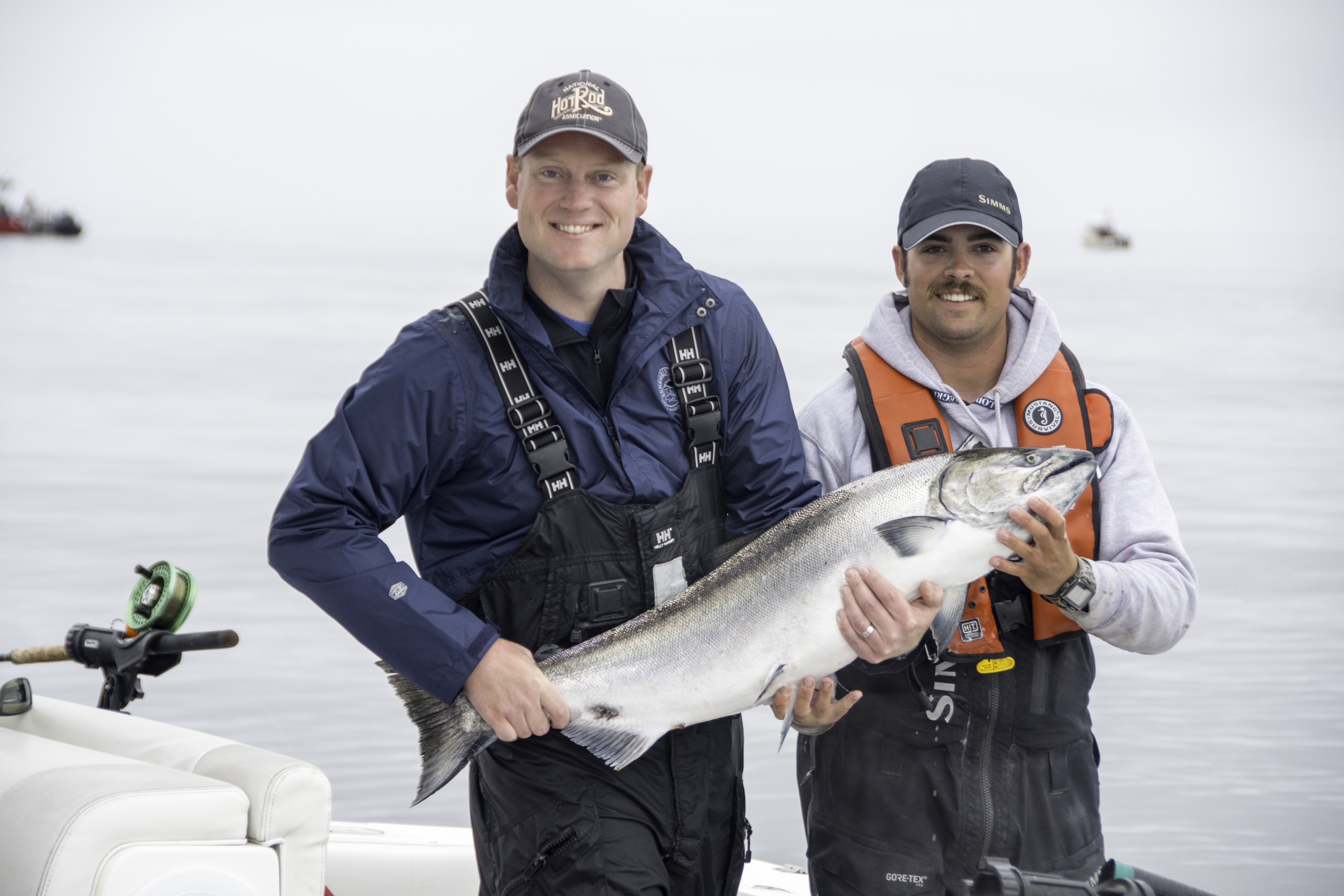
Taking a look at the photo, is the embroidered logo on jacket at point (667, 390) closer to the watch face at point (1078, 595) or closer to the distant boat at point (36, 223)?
the watch face at point (1078, 595)

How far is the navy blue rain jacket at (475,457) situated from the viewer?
2695mm

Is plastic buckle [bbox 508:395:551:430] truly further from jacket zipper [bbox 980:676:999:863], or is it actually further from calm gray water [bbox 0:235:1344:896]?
calm gray water [bbox 0:235:1344:896]

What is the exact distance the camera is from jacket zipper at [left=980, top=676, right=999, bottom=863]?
10.2ft

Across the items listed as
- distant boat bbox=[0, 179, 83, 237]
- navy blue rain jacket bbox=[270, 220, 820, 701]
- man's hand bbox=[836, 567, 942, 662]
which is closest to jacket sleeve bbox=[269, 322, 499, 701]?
navy blue rain jacket bbox=[270, 220, 820, 701]

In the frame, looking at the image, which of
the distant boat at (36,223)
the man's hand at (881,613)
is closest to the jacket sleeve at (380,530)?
the man's hand at (881,613)

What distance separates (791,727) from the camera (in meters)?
3.07

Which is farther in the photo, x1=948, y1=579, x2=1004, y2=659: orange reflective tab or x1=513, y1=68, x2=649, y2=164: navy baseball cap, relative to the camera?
x1=948, y1=579, x2=1004, y2=659: orange reflective tab

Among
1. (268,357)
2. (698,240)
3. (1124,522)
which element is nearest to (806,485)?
(1124,522)

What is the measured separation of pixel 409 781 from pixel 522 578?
398 cm

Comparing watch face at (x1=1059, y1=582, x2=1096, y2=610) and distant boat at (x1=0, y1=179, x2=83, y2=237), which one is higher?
distant boat at (x1=0, y1=179, x2=83, y2=237)

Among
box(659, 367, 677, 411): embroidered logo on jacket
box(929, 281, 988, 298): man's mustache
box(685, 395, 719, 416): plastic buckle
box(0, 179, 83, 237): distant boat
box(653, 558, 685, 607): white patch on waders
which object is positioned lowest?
box(653, 558, 685, 607): white patch on waders

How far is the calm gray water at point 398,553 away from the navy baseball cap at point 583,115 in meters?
4.00

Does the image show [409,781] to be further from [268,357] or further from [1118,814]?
[268,357]

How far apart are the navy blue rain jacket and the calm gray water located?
11.5 ft
